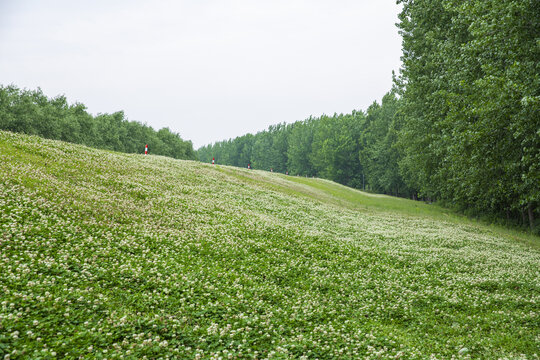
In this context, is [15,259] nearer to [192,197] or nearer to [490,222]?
[192,197]

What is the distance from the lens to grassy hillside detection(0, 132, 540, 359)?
275 inches

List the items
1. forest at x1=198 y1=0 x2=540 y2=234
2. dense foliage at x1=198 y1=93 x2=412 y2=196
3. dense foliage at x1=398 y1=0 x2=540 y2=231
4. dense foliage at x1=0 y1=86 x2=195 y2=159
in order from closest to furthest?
dense foliage at x1=398 y1=0 x2=540 y2=231, forest at x1=198 y1=0 x2=540 y2=234, dense foliage at x1=0 y1=86 x2=195 y2=159, dense foliage at x1=198 y1=93 x2=412 y2=196

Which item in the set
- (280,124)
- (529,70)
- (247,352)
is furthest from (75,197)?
(280,124)

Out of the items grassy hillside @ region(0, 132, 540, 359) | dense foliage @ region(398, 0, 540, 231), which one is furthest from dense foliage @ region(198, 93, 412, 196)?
grassy hillside @ region(0, 132, 540, 359)

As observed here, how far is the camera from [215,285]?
10133mm

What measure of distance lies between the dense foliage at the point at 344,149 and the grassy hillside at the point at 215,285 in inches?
2328

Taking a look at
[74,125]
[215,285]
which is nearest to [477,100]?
[215,285]

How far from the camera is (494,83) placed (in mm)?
14570

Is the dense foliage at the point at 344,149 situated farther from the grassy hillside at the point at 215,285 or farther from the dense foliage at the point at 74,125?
the grassy hillside at the point at 215,285

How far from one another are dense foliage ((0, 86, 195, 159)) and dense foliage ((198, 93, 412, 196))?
157 ft

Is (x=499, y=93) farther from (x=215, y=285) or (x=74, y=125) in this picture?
(x=74, y=125)

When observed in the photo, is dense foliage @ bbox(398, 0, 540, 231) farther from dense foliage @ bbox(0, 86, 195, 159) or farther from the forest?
dense foliage @ bbox(0, 86, 195, 159)

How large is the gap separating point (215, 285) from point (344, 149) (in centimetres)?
10771

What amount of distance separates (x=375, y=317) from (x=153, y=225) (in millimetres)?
10390
